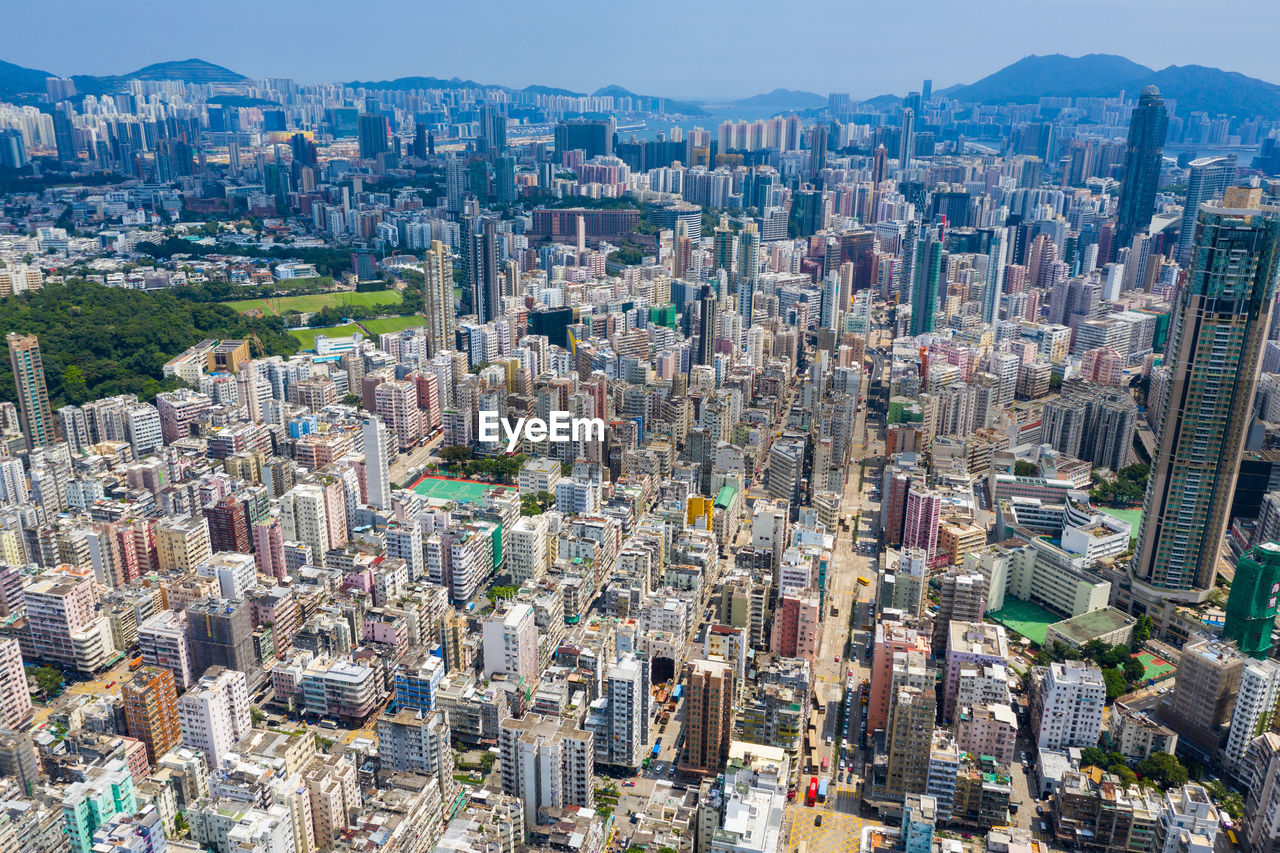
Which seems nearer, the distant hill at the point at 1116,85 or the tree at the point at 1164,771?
the tree at the point at 1164,771

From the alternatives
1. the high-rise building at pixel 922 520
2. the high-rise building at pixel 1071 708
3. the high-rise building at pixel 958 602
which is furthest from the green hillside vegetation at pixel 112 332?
the high-rise building at pixel 1071 708

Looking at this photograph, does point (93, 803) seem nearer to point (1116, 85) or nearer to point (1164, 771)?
point (1164, 771)

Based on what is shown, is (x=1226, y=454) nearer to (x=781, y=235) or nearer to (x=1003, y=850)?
(x=1003, y=850)

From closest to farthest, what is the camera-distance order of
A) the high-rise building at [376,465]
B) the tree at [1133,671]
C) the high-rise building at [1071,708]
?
1. the high-rise building at [1071,708]
2. the tree at [1133,671]
3. the high-rise building at [376,465]

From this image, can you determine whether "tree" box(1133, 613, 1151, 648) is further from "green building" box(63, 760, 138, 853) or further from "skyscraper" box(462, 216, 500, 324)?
"skyscraper" box(462, 216, 500, 324)

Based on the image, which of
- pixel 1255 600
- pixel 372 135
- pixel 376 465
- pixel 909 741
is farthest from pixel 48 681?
pixel 372 135

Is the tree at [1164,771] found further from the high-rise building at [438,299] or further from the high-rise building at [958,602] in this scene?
the high-rise building at [438,299]
